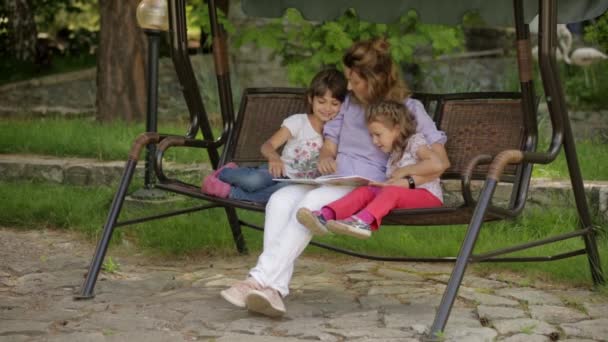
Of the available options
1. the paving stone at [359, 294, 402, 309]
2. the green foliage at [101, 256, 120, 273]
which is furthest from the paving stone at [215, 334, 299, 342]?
the green foliage at [101, 256, 120, 273]

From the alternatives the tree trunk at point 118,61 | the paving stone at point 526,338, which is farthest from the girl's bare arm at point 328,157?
the tree trunk at point 118,61

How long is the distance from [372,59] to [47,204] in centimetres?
282

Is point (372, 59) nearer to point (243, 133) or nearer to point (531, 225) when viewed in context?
point (243, 133)

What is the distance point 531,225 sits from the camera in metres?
5.93

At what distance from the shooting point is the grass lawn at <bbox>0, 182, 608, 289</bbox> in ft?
17.1

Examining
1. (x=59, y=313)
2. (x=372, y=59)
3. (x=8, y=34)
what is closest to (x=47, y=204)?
(x=59, y=313)

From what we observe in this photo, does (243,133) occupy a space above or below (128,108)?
above

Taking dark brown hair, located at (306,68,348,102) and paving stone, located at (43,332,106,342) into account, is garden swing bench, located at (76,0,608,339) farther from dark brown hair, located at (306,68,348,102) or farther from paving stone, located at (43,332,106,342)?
paving stone, located at (43,332,106,342)

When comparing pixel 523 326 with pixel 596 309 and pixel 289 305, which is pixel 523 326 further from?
pixel 289 305

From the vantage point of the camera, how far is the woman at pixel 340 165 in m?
4.11

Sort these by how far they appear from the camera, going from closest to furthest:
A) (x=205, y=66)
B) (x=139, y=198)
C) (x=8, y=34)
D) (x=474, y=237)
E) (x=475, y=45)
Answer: (x=474, y=237) < (x=139, y=198) < (x=205, y=66) < (x=475, y=45) < (x=8, y=34)

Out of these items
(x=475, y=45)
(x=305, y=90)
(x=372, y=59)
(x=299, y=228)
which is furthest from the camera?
(x=475, y=45)

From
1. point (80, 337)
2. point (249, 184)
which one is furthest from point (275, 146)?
point (80, 337)

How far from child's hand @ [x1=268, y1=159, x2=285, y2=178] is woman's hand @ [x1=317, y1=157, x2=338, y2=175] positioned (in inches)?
7.9
